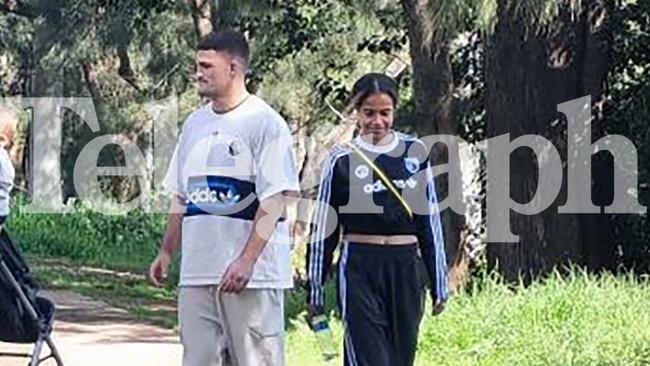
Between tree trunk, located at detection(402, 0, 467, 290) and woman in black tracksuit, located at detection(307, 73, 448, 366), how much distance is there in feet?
29.7

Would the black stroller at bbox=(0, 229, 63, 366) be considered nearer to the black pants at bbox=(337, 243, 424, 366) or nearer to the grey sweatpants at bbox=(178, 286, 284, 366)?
the grey sweatpants at bbox=(178, 286, 284, 366)

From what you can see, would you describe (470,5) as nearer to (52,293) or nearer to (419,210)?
(419,210)

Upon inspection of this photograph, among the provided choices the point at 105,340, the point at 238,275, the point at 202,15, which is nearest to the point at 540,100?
the point at 105,340

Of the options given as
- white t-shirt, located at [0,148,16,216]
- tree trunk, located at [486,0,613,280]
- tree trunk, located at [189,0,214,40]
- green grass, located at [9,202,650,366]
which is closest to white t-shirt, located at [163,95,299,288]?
white t-shirt, located at [0,148,16,216]

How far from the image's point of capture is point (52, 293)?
18172 millimetres

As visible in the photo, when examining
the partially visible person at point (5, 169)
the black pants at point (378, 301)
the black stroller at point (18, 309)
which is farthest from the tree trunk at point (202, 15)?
the black pants at point (378, 301)

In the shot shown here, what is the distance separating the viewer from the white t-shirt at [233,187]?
670cm

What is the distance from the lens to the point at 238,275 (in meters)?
6.55

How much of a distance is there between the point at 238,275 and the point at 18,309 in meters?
2.35

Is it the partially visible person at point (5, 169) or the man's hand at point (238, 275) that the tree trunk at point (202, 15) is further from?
the man's hand at point (238, 275)

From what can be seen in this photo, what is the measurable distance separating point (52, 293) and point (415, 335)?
11.5 meters

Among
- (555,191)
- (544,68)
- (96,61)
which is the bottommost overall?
(555,191)

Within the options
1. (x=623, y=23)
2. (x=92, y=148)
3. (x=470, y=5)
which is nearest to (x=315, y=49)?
(x=623, y=23)

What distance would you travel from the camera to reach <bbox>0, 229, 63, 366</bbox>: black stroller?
27.6 feet
